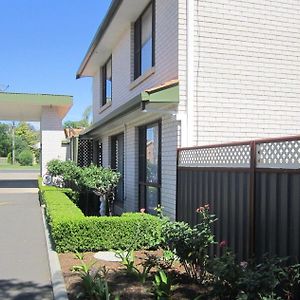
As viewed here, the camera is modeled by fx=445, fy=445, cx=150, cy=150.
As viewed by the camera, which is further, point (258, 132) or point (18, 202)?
point (18, 202)

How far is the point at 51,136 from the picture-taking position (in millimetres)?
23719

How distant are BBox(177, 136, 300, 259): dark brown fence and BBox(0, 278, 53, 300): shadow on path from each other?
251 cm

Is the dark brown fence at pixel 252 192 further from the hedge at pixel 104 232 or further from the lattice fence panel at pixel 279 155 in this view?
the hedge at pixel 104 232

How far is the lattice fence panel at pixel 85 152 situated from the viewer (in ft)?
66.5

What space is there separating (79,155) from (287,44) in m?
14.1

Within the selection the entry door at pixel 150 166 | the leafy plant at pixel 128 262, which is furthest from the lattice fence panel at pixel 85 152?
the leafy plant at pixel 128 262

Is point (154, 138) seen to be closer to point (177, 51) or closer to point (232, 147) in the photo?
point (177, 51)

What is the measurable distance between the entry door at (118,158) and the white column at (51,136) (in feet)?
30.0

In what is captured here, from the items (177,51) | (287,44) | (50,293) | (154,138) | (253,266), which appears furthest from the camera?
(154,138)

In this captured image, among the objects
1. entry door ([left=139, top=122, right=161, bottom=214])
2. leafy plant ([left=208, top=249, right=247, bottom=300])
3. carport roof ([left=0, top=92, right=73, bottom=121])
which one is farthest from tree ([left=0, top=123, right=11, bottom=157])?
leafy plant ([left=208, top=249, right=247, bottom=300])

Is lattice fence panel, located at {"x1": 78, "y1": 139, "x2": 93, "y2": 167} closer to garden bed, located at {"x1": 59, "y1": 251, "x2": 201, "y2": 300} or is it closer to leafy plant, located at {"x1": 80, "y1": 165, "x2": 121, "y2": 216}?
leafy plant, located at {"x1": 80, "y1": 165, "x2": 121, "y2": 216}

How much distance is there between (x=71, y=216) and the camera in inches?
326

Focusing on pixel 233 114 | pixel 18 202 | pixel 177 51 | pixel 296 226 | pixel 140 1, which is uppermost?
pixel 140 1

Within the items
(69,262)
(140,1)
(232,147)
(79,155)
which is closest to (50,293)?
(69,262)
